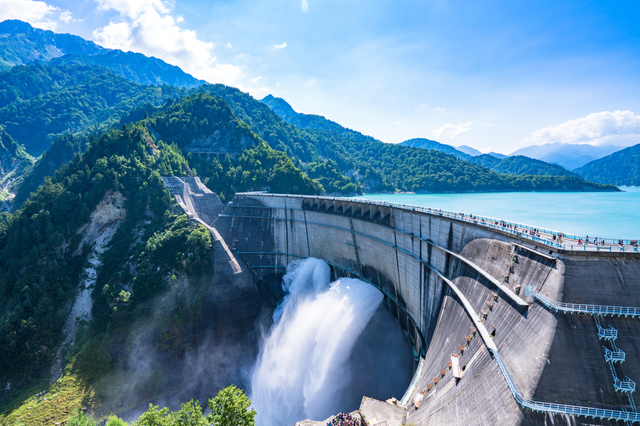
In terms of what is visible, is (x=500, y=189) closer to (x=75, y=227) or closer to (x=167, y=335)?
(x=167, y=335)

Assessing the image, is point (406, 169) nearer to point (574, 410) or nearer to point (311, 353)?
point (311, 353)

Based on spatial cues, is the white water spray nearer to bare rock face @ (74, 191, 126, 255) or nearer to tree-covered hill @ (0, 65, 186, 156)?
bare rock face @ (74, 191, 126, 255)

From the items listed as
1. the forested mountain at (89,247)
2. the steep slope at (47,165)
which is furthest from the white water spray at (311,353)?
the steep slope at (47,165)

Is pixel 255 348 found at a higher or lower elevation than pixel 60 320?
lower

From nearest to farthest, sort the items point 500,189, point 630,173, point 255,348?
1. point 255,348
2. point 500,189
3. point 630,173

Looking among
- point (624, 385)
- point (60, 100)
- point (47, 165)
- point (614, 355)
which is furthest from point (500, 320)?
point (60, 100)

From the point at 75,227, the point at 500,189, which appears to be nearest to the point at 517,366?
the point at 75,227

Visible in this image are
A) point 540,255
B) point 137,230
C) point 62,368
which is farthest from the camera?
point 137,230
